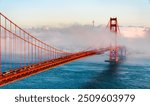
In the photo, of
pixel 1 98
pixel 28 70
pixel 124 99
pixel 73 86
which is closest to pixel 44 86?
pixel 73 86

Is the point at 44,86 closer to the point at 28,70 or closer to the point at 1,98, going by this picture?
the point at 28,70

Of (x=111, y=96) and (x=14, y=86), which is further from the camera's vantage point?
(x=14, y=86)

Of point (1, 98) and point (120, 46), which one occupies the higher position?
point (120, 46)

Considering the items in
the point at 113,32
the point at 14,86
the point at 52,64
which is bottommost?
the point at 14,86

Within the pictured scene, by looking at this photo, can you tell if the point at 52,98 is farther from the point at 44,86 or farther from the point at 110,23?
the point at 110,23

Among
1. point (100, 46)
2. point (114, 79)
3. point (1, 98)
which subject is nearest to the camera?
point (1, 98)

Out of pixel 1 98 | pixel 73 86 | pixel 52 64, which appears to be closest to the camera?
pixel 1 98

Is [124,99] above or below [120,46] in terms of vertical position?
below

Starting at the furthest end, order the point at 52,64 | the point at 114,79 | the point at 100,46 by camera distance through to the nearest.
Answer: the point at 100,46, the point at 114,79, the point at 52,64

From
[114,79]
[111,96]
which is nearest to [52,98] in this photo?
[111,96]
